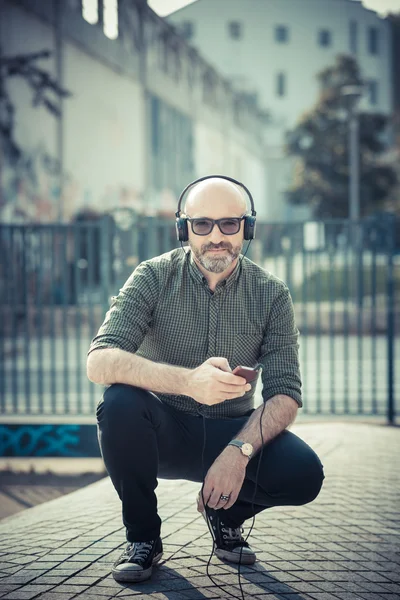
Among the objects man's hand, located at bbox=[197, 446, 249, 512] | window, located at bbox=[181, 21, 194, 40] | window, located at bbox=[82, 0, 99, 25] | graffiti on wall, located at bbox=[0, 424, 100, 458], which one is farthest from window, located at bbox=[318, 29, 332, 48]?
man's hand, located at bbox=[197, 446, 249, 512]

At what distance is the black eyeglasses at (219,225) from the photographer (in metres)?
3.87

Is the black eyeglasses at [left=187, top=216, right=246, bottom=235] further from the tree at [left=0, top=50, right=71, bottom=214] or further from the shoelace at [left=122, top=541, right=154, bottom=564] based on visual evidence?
the tree at [left=0, top=50, right=71, bottom=214]

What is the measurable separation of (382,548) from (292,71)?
2692 inches

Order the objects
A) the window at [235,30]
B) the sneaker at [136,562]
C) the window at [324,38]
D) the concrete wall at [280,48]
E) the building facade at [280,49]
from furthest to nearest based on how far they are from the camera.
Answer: the window at [324,38], the window at [235,30], the concrete wall at [280,48], the building facade at [280,49], the sneaker at [136,562]

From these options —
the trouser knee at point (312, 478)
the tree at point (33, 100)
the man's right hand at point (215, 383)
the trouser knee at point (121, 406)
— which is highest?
the tree at point (33, 100)

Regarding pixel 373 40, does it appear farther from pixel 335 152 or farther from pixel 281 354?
pixel 281 354

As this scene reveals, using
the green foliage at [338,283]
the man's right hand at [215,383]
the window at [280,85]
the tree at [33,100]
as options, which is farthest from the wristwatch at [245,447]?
the window at [280,85]

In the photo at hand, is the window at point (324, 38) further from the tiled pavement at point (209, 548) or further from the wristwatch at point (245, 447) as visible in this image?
the wristwatch at point (245, 447)

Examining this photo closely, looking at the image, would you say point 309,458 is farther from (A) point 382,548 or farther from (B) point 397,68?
(B) point 397,68

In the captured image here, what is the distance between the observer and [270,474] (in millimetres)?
3574

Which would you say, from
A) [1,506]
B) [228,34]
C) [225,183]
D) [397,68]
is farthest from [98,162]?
[397,68]

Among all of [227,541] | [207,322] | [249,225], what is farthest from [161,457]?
[249,225]

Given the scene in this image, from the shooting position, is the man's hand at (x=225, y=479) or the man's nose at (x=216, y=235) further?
the man's nose at (x=216, y=235)

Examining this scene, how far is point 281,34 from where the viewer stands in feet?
225
